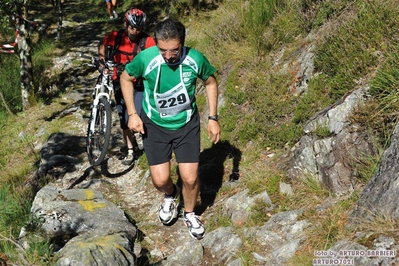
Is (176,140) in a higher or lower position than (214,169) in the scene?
higher

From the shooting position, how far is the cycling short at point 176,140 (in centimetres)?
466

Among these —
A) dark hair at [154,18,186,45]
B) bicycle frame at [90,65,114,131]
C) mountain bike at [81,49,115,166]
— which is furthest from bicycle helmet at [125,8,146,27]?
dark hair at [154,18,186,45]

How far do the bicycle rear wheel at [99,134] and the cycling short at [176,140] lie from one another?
1852 mm

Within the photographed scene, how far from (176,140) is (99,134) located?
2.36m

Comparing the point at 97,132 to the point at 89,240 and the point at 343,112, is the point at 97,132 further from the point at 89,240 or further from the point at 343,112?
the point at 343,112

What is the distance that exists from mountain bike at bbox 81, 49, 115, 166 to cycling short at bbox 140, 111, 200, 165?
186 cm

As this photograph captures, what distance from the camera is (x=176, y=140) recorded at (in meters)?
A: 4.70

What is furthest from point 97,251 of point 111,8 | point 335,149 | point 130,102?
point 111,8

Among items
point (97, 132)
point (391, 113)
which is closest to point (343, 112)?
point (391, 113)

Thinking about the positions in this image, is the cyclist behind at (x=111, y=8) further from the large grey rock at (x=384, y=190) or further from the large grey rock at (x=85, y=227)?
the large grey rock at (x=384, y=190)

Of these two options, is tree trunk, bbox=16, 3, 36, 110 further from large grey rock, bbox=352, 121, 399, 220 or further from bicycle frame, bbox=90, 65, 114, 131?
large grey rock, bbox=352, 121, 399, 220

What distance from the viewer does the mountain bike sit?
21.1 ft

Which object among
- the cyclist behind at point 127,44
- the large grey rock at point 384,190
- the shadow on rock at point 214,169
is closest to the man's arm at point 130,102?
the cyclist behind at point 127,44

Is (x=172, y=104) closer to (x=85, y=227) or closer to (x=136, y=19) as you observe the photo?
(x=85, y=227)
